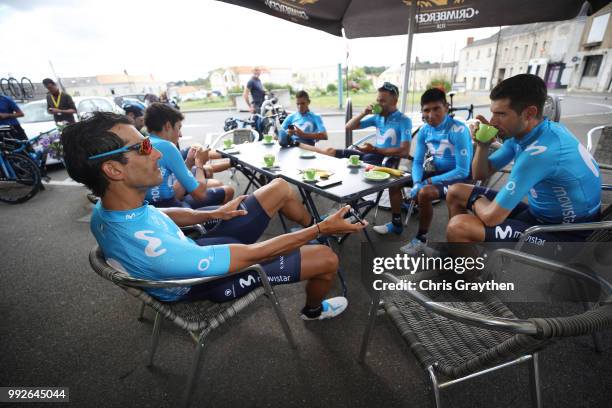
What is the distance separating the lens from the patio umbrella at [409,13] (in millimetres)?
2844

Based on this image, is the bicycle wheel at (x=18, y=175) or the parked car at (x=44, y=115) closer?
the bicycle wheel at (x=18, y=175)

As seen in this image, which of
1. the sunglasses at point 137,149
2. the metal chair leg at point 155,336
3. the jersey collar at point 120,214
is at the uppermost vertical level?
the sunglasses at point 137,149

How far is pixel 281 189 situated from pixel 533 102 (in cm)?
175

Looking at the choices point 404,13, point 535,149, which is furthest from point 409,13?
point 535,149

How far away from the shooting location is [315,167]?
269 centimetres

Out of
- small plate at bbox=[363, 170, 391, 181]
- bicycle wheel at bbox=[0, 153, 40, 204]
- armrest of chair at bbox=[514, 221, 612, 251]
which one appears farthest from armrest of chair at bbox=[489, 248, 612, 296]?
bicycle wheel at bbox=[0, 153, 40, 204]

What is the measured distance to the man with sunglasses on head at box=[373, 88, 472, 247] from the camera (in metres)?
2.65

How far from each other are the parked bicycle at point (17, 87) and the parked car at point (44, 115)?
2.54 metres

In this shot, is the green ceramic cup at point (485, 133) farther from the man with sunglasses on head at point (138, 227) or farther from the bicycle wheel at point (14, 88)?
the bicycle wheel at point (14, 88)

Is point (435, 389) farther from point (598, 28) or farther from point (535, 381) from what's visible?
point (598, 28)

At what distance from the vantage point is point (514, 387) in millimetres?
1497

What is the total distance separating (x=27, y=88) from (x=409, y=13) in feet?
40.1

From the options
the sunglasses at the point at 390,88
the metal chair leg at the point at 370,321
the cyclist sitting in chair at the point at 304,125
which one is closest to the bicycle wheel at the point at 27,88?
the cyclist sitting in chair at the point at 304,125

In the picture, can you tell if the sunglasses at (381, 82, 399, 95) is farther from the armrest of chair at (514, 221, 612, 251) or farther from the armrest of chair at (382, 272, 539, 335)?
the armrest of chair at (382, 272, 539, 335)
